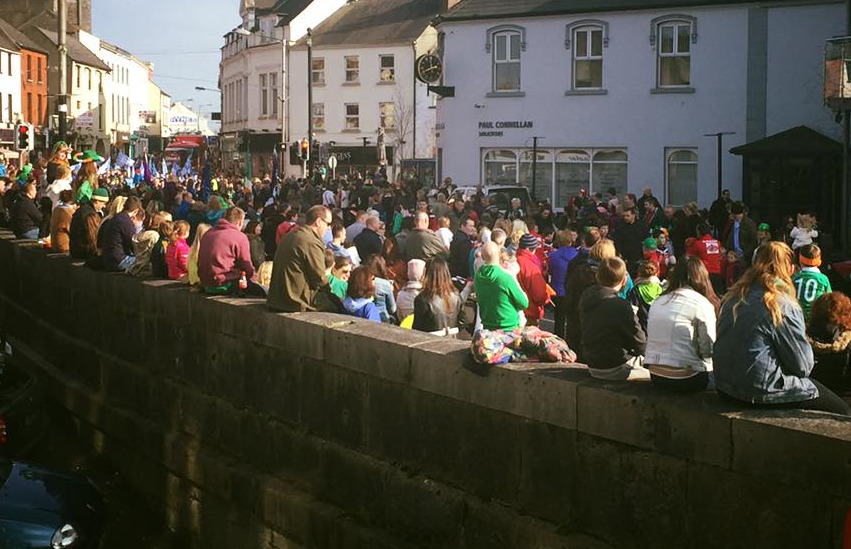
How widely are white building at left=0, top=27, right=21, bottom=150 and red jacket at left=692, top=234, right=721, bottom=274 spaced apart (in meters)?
58.9

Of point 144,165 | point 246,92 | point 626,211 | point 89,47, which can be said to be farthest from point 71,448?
point 89,47

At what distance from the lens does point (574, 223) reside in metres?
21.0

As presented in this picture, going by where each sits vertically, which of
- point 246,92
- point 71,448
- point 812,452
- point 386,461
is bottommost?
point 71,448

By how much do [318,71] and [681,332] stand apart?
194 ft

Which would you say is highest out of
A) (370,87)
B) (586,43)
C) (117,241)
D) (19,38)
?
(19,38)

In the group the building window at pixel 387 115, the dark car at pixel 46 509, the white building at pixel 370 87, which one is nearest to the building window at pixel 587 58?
the dark car at pixel 46 509

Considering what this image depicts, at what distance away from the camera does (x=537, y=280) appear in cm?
1326

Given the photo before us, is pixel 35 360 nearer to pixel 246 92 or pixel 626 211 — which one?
pixel 626 211

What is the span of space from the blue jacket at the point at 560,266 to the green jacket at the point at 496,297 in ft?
14.2

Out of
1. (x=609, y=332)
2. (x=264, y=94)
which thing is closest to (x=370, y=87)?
(x=264, y=94)

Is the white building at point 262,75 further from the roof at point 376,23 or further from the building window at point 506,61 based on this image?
the building window at point 506,61

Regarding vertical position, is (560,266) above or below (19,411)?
above

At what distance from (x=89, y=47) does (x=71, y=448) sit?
84587 millimetres

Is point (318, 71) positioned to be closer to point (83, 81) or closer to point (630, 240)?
point (83, 81)
